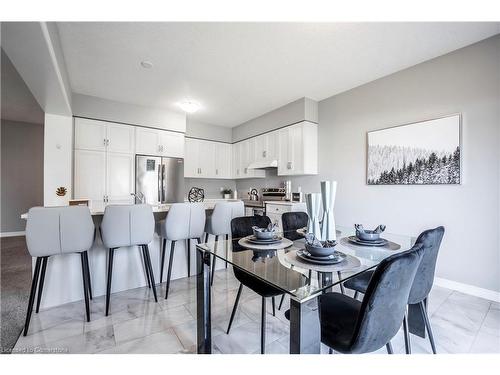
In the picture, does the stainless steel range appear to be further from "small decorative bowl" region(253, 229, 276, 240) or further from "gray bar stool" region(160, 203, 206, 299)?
"small decorative bowl" region(253, 229, 276, 240)

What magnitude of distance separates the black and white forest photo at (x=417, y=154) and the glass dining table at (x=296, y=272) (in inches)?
49.4

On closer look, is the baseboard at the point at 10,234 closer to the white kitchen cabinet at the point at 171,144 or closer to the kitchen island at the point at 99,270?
the white kitchen cabinet at the point at 171,144

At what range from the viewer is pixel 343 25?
212 cm

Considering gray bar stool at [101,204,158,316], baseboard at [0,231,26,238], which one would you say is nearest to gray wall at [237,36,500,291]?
gray bar stool at [101,204,158,316]

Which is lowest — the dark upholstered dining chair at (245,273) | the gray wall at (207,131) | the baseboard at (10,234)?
the baseboard at (10,234)

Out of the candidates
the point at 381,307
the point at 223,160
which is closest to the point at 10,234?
the point at 223,160

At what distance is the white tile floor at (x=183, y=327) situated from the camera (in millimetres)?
1593

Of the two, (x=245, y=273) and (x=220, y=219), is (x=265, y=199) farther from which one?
(x=245, y=273)

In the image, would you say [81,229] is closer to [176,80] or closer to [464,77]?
[176,80]

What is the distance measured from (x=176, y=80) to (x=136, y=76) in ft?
1.70

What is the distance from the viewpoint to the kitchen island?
6.87 feet

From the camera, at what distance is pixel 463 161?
2.43 meters

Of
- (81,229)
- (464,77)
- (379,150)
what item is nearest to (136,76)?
(81,229)

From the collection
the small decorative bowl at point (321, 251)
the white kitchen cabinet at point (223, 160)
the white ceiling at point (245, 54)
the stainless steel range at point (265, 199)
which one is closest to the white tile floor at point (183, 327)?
the small decorative bowl at point (321, 251)
